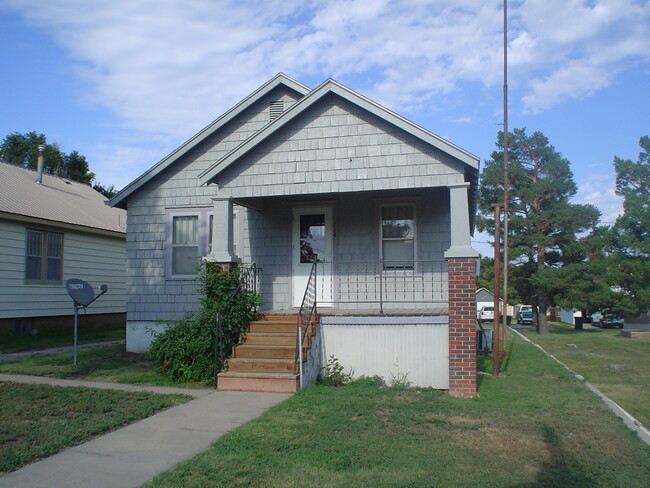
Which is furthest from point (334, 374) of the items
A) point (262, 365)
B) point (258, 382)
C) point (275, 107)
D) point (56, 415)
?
point (275, 107)

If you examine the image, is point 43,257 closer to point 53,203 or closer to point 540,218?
point 53,203

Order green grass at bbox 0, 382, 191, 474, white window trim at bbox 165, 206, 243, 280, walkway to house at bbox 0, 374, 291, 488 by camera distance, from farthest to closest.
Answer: white window trim at bbox 165, 206, 243, 280 < green grass at bbox 0, 382, 191, 474 < walkway to house at bbox 0, 374, 291, 488

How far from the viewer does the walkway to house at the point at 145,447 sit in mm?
5105

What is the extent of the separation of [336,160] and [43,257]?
11.0 metres

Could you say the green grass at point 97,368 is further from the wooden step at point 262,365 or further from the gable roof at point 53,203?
the gable roof at point 53,203

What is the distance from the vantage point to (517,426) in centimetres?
736

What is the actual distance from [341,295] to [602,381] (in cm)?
594

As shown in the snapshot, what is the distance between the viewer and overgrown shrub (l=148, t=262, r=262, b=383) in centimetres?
1005

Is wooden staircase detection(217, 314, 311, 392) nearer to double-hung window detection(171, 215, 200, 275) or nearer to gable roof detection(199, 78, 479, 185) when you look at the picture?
gable roof detection(199, 78, 479, 185)

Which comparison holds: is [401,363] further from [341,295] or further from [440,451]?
[440,451]

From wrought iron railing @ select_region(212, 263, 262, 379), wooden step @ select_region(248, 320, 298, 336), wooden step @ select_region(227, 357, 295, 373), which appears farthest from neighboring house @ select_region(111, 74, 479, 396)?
wooden step @ select_region(248, 320, 298, 336)

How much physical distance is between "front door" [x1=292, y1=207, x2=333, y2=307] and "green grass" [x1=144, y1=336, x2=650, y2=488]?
3414 millimetres

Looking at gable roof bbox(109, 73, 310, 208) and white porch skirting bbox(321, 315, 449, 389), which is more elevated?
gable roof bbox(109, 73, 310, 208)

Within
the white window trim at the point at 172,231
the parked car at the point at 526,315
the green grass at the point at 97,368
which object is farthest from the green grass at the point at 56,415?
the parked car at the point at 526,315
